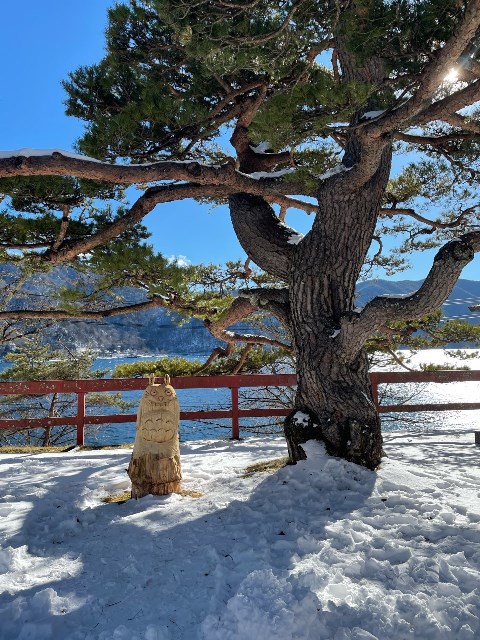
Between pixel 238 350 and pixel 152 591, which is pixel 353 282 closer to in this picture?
pixel 152 591

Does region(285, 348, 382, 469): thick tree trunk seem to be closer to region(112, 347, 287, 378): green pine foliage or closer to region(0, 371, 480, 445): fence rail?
region(0, 371, 480, 445): fence rail

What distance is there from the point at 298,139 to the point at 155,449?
9.97ft

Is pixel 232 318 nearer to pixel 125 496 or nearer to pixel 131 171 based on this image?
pixel 131 171

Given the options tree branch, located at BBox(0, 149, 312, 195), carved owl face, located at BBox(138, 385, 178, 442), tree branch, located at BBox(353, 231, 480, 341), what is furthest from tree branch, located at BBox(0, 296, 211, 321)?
tree branch, located at BBox(353, 231, 480, 341)

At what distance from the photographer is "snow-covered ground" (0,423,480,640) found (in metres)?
2.01

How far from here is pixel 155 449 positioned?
391 centimetres

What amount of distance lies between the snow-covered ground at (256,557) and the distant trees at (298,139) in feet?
2.45

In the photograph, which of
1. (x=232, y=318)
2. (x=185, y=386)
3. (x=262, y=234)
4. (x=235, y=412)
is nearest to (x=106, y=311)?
(x=185, y=386)

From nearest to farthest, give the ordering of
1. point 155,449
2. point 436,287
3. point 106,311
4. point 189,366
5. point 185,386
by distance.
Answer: point 436,287 → point 155,449 → point 106,311 → point 185,386 → point 189,366

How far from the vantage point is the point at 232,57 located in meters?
3.16

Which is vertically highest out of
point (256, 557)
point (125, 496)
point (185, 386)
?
point (185, 386)

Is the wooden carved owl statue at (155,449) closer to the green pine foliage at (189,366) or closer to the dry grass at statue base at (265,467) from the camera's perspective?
the dry grass at statue base at (265,467)

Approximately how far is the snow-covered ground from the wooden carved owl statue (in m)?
0.20

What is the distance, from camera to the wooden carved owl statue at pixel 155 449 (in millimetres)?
3895
